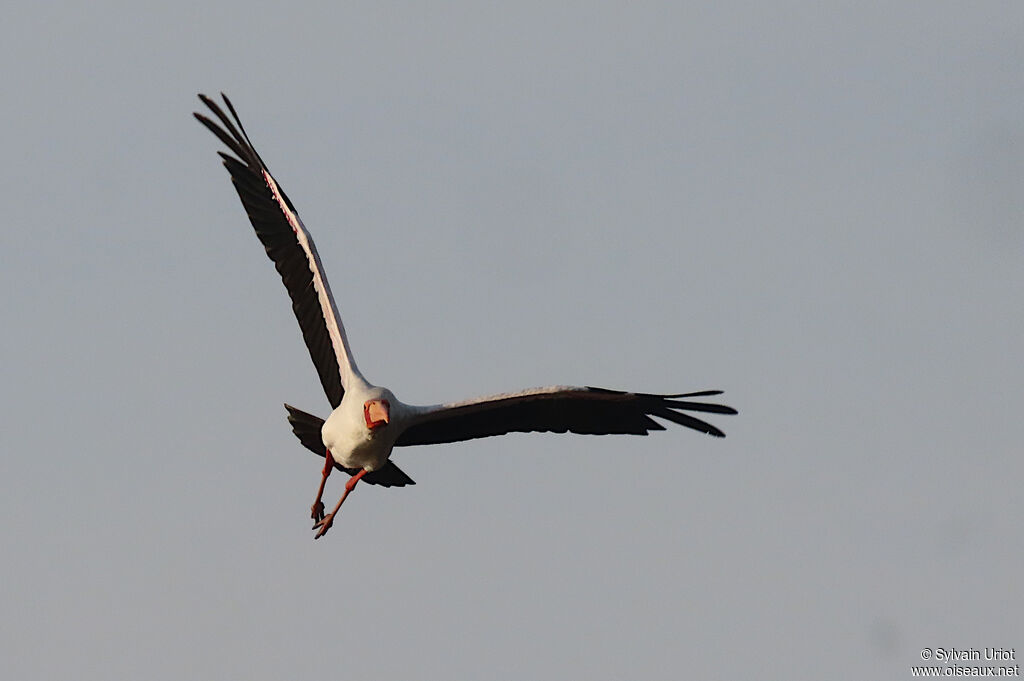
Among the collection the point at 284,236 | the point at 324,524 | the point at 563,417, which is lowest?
the point at 324,524

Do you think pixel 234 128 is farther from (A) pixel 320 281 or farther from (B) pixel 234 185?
(A) pixel 320 281

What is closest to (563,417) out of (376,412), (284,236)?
(376,412)

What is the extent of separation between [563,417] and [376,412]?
2708 millimetres

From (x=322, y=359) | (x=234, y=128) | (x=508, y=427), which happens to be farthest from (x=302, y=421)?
(x=234, y=128)

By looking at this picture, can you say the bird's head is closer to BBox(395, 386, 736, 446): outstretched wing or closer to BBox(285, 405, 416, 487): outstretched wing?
BBox(395, 386, 736, 446): outstretched wing

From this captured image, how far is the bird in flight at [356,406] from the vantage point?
16.4m

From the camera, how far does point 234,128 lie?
1836cm

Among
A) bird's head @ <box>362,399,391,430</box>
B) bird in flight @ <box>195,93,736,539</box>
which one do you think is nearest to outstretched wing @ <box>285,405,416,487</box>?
bird in flight @ <box>195,93,736,539</box>

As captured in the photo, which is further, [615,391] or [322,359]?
[322,359]

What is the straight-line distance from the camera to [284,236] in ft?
59.7

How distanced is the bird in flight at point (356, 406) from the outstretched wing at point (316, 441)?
0.04 ft

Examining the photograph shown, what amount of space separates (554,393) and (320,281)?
3.26m

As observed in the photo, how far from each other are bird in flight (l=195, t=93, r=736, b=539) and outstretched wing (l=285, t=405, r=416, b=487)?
1 cm

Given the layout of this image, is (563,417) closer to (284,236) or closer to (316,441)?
(316,441)
